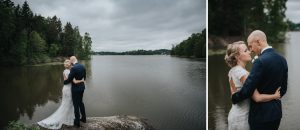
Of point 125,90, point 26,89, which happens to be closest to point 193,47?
point 125,90

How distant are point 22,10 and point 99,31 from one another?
882 mm

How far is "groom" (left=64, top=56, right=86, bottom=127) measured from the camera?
14.4 feet

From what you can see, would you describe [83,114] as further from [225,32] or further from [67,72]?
[225,32]

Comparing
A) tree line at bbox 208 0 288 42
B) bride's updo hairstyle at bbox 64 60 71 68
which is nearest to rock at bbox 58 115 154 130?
bride's updo hairstyle at bbox 64 60 71 68

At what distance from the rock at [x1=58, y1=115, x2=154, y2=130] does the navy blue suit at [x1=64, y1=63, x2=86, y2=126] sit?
0.32ft

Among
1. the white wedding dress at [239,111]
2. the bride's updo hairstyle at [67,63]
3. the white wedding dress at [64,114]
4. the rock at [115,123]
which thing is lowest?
the rock at [115,123]

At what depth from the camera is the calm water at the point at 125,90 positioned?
14.6 feet

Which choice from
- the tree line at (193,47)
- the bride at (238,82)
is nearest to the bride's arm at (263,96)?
the bride at (238,82)

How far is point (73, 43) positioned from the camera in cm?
455

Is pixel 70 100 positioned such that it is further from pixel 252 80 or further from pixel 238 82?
pixel 252 80

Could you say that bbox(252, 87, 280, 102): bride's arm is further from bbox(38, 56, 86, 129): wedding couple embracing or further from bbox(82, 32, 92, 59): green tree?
bbox(82, 32, 92, 59): green tree

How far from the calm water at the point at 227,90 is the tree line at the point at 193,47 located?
265mm

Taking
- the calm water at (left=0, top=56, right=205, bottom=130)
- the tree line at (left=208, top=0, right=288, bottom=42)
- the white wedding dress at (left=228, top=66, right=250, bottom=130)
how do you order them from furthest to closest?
the tree line at (left=208, top=0, right=288, bottom=42), the calm water at (left=0, top=56, right=205, bottom=130), the white wedding dress at (left=228, top=66, right=250, bottom=130)

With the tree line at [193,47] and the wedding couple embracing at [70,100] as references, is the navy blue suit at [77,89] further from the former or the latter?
the tree line at [193,47]
